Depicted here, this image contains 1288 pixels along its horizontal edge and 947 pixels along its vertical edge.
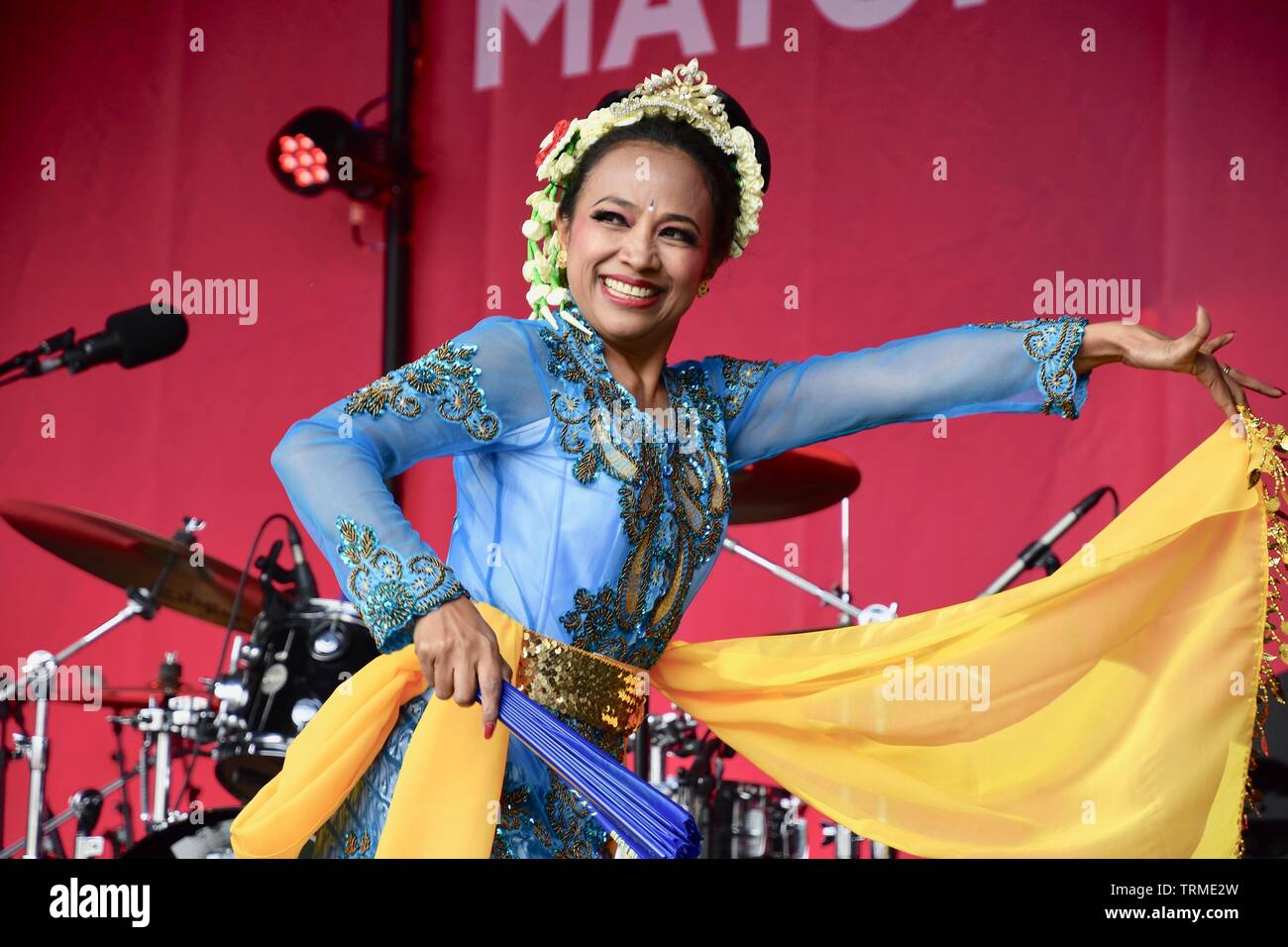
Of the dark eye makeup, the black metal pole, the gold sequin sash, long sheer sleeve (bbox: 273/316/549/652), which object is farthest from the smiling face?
the black metal pole

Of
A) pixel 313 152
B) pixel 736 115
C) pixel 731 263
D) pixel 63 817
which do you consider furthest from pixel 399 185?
pixel 736 115

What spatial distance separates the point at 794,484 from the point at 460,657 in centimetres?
223

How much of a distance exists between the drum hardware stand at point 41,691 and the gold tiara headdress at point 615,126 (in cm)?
239

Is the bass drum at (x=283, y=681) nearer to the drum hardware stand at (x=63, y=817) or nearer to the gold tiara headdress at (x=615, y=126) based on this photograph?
the drum hardware stand at (x=63, y=817)

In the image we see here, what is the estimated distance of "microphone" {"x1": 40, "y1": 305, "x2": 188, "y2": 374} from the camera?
2.85 meters

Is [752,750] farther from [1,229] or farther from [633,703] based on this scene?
[1,229]

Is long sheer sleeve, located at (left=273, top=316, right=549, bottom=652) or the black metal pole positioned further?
the black metal pole

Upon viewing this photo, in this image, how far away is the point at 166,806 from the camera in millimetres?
3721

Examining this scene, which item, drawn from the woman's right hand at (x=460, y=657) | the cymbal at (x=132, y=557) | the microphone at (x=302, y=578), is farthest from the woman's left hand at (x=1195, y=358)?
the cymbal at (x=132, y=557)

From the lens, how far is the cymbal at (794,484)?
3.41 metres

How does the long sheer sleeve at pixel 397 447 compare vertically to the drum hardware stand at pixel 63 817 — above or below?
above

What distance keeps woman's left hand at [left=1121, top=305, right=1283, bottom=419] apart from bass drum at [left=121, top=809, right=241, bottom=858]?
2127 millimetres
